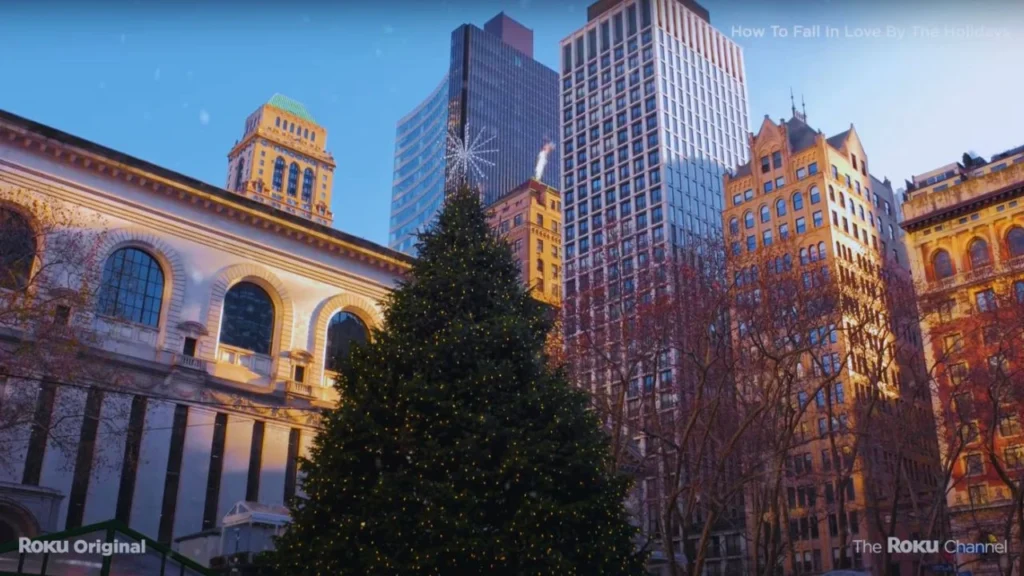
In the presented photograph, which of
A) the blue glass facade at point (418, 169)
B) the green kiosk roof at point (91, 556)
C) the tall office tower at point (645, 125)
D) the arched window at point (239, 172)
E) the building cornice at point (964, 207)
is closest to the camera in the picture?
the green kiosk roof at point (91, 556)

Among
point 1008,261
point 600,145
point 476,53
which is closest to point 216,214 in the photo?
point 1008,261

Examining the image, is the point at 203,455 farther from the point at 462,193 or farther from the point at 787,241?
the point at 787,241

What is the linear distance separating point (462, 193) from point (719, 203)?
8936 centimetres

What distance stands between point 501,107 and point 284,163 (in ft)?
145

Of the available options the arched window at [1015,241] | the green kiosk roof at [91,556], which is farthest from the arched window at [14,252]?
the arched window at [1015,241]

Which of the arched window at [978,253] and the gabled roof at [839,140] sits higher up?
the gabled roof at [839,140]

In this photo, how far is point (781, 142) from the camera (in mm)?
84500

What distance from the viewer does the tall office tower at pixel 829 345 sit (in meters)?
27.5

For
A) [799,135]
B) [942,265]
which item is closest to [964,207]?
[942,265]

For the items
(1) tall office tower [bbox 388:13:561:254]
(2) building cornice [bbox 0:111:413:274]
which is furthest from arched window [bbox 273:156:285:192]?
(2) building cornice [bbox 0:111:413:274]

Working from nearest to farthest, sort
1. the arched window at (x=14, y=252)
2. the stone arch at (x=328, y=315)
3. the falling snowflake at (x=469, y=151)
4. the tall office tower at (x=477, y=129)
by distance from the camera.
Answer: the arched window at (x=14, y=252) < the stone arch at (x=328, y=315) < the falling snowflake at (x=469, y=151) < the tall office tower at (x=477, y=129)

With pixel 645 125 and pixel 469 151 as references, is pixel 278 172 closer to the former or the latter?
pixel 469 151

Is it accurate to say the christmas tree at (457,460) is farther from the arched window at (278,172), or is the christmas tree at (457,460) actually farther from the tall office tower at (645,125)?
the arched window at (278,172)

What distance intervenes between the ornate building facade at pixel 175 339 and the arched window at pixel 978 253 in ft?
124
